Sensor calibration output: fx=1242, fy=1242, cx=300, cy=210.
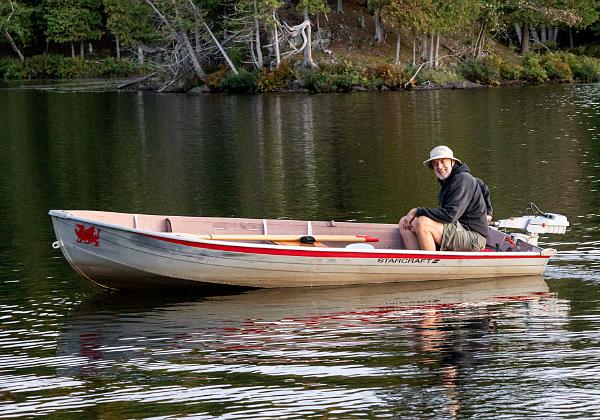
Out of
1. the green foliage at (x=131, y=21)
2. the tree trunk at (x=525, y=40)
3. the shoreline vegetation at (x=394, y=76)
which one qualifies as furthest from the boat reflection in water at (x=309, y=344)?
the tree trunk at (x=525, y=40)

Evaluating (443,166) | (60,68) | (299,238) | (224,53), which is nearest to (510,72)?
(224,53)

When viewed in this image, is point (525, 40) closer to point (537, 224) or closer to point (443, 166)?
point (537, 224)

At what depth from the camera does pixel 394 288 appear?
60.6 feet

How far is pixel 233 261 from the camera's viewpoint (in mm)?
18000

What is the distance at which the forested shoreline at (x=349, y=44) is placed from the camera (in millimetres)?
65000

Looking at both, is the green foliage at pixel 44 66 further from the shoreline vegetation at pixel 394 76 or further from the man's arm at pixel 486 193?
the man's arm at pixel 486 193

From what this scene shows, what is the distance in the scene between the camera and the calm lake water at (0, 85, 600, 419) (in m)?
12.9

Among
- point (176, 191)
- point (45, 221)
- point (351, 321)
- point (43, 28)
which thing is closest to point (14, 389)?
point (351, 321)

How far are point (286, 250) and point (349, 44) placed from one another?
5255 centimetres

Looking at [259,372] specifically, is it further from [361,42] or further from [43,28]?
[43,28]

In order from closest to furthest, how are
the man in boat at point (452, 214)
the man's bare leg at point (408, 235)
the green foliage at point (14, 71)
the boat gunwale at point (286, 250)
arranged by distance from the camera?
the boat gunwale at point (286, 250) → the man in boat at point (452, 214) → the man's bare leg at point (408, 235) → the green foliage at point (14, 71)

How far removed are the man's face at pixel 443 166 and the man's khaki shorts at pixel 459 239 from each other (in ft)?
2.76

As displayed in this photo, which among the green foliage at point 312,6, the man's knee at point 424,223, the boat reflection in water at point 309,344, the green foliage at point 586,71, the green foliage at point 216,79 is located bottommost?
the boat reflection in water at point 309,344

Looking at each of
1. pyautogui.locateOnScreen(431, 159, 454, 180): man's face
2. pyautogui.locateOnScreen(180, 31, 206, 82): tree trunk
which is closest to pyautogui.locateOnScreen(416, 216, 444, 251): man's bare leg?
pyautogui.locateOnScreen(431, 159, 454, 180): man's face
